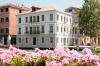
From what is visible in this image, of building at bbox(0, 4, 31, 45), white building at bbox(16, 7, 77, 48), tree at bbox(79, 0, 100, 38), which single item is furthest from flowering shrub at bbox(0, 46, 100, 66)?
building at bbox(0, 4, 31, 45)

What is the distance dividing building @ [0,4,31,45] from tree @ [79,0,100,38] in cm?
1565

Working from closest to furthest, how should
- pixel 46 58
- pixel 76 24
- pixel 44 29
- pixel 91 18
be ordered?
pixel 46 58 → pixel 91 18 → pixel 44 29 → pixel 76 24

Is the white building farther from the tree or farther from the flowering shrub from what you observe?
the flowering shrub

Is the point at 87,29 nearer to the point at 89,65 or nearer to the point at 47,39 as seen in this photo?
the point at 47,39

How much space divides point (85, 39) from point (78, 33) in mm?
4982

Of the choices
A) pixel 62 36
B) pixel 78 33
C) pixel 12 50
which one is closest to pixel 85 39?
pixel 78 33

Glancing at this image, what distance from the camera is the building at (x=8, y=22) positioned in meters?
55.8

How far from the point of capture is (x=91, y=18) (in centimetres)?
4850

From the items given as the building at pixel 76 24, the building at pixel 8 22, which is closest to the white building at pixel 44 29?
the building at pixel 76 24

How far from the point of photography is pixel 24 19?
182 feet

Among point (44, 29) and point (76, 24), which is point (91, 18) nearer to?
point (76, 24)

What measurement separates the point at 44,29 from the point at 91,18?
362 inches

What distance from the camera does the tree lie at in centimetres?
4853

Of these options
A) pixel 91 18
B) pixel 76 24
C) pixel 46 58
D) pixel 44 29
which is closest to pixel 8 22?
pixel 44 29
